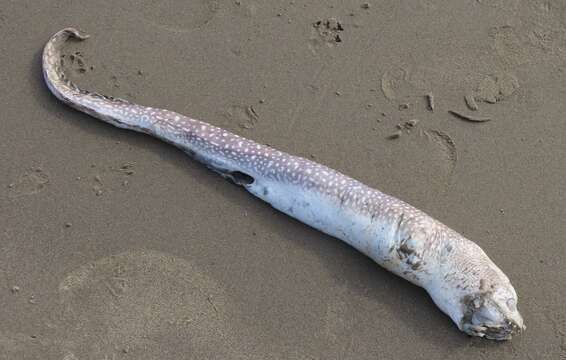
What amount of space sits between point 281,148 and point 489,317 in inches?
96.1

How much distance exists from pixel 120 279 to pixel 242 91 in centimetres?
221

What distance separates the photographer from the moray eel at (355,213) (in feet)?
14.7

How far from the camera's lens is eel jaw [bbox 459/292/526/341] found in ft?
14.4

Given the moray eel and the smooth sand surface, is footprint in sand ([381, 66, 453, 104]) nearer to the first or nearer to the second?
the smooth sand surface

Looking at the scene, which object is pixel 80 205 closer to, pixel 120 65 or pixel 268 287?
pixel 120 65

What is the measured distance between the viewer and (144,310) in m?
4.73

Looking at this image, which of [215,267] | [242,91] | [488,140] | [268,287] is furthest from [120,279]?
[488,140]

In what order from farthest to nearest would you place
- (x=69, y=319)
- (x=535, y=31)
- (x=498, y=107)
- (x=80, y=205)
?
(x=535, y=31), (x=498, y=107), (x=80, y=205), (x=69, y=319)

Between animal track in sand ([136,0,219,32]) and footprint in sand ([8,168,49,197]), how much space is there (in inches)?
78.5

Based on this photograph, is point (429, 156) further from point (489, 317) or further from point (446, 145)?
point (489, 317)

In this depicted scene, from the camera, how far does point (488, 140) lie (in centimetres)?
530

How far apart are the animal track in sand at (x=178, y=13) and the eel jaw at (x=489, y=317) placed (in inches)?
154

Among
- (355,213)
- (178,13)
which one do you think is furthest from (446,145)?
(178,13)

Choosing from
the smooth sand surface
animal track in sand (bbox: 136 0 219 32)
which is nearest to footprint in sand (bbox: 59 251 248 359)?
the smooth sand surface
